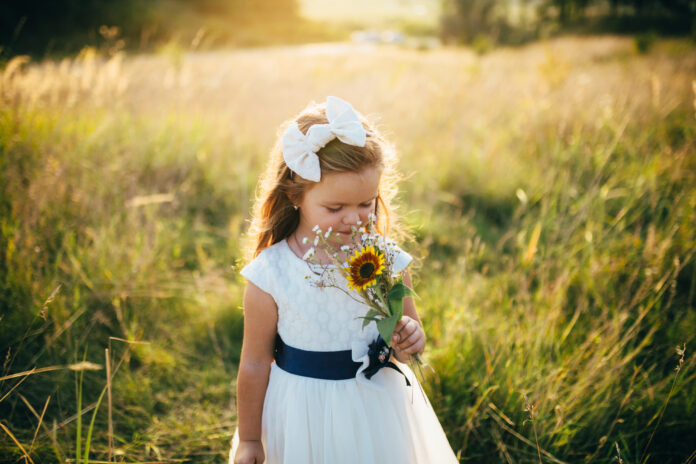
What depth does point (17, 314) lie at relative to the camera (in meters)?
2.03

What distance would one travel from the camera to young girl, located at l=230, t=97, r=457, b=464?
1.25 m

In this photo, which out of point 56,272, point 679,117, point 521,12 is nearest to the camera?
point 56,272

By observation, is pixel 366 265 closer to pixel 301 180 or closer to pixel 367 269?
pixel 367 269

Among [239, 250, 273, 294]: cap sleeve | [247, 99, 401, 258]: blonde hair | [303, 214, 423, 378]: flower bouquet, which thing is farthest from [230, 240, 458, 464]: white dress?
[303, 214, 423, 378]: flower bouquet

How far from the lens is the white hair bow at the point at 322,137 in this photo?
121 cm

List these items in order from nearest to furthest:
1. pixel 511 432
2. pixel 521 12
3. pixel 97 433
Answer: pixel 511 432, pixel 97 433, pixel 521 12

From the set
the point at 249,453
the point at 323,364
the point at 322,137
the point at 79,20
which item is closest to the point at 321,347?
the point at 323,364

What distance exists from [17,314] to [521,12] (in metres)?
9.86

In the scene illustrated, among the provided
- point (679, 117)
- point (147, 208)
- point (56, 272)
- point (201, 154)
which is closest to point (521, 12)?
point (679, 117)

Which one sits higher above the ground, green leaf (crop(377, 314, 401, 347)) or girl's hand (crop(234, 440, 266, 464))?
green leaf (crop(377, 314, 401, 347))

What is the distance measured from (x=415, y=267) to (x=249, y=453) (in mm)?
1491

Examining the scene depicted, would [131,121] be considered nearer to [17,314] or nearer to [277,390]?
[17,314]

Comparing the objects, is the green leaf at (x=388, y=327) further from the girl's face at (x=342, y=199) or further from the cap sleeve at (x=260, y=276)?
the cap sleeve at (x=260, y=276)

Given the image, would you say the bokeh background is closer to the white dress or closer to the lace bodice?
the white dress
